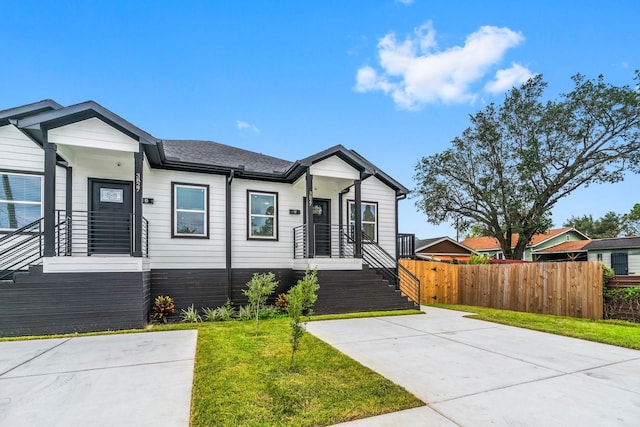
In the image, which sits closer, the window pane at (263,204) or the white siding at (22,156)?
the white siding at (22,156)

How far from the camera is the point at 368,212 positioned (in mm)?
11633

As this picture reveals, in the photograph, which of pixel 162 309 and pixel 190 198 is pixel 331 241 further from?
pixel 162 309

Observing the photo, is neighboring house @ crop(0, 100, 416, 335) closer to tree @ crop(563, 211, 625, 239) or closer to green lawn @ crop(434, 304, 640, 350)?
green lawn @ crop(434, 304, 640, 350)

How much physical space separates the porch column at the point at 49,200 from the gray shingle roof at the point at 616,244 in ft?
100

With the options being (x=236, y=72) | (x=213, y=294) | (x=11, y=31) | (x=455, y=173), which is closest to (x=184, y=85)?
(x=236, y=72)

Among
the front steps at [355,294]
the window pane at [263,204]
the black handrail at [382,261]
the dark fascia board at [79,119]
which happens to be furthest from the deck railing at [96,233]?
the black handrail at [382,261]

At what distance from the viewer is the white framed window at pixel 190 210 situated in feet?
29.5

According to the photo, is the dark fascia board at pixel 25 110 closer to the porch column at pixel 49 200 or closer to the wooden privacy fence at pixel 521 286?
the porch column at pixel 49 200

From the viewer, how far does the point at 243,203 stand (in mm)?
9719

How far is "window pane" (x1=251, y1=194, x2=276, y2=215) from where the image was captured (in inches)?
391

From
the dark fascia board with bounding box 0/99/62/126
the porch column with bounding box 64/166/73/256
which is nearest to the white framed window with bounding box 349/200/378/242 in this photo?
the porch column with bounding box 64/166/73/256

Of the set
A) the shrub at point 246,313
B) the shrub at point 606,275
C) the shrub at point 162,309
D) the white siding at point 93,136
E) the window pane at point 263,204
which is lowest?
the shrub at point 246,313

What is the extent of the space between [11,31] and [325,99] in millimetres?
11595

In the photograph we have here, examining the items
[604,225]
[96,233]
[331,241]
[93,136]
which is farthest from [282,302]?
[604,225]
